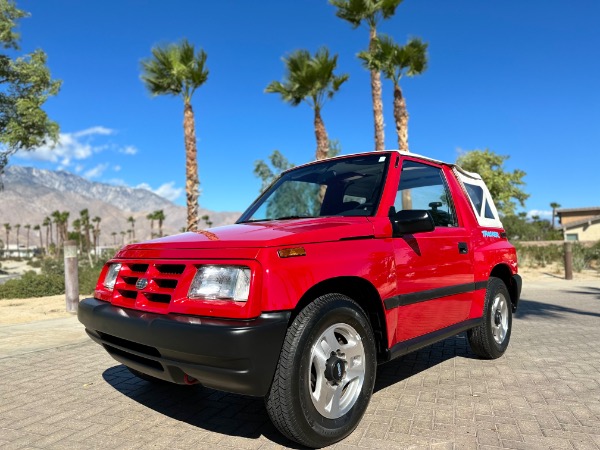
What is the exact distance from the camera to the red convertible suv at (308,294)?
7.88ft

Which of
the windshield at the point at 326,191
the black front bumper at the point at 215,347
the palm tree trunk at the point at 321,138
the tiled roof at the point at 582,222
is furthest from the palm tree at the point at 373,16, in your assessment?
the tiled roof at the point at 582,222

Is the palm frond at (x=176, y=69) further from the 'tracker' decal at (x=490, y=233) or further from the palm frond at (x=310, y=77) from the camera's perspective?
the 'tracker' decal at (x=490, y=233)

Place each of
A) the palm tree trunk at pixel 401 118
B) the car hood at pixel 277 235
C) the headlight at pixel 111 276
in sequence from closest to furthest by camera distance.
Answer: the car hood at pixel 277 235 < the headlight at pixel 111 276 < the palm tree trunk at pixel 401 118

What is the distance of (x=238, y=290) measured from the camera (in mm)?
2430

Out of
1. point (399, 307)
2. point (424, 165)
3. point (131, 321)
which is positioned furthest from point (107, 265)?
point (424, 165)

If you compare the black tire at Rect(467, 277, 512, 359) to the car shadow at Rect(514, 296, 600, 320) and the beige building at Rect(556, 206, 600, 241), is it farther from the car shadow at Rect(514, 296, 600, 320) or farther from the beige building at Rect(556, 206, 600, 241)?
the beige building at Rect(556, 206, 600, 241)

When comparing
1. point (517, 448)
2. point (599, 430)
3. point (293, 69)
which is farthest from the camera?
point (293, 69)

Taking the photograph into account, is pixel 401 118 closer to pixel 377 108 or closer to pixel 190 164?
pixel 377 108

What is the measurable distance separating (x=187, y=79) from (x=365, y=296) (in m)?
15.7

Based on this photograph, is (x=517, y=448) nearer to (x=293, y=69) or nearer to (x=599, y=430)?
(x=599, y=430)

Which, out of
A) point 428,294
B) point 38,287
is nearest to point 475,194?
point 428,294

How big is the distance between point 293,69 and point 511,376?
52.6 feet

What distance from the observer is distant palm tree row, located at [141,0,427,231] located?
50.6 feet

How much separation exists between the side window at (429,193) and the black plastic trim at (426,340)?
912 millimetres
